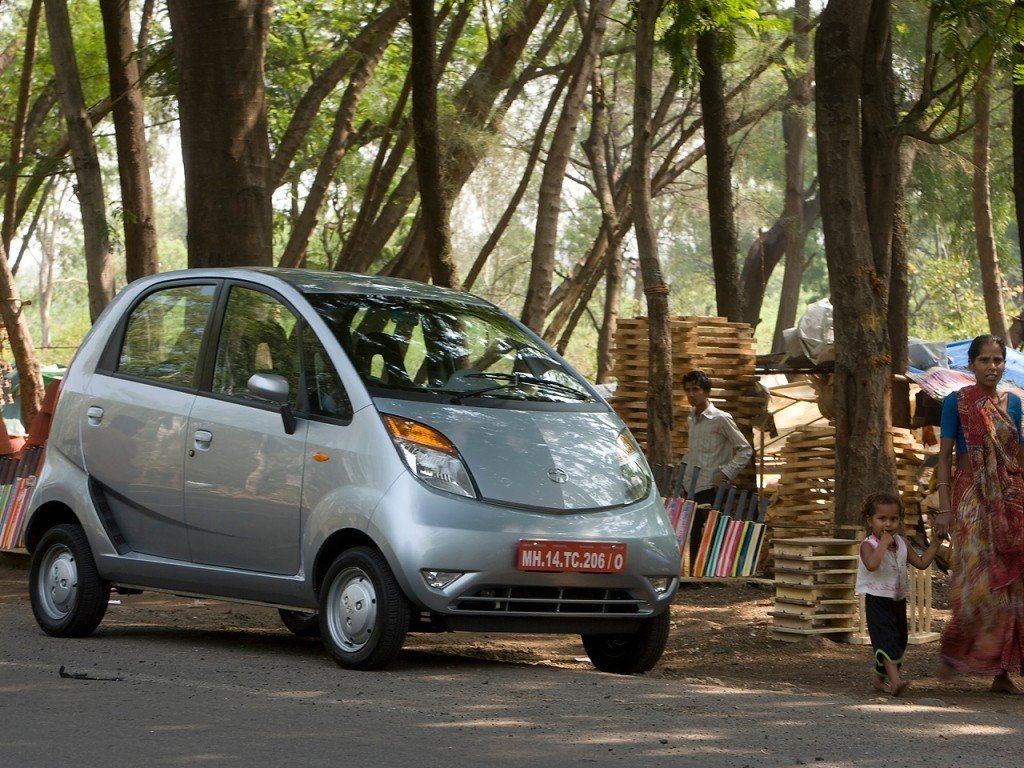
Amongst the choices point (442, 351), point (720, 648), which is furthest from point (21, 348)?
point (442, 351)

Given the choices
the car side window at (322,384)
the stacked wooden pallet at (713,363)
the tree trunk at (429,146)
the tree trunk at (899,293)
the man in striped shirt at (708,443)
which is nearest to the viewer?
the car side window at (322,384)

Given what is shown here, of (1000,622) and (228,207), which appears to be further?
(228,207)

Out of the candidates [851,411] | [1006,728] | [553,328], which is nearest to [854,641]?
[851,411]

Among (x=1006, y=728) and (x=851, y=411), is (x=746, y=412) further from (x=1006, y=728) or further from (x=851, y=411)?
(x=1006, y=728)

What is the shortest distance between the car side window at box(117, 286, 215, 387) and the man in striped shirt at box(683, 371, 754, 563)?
17.6 feet

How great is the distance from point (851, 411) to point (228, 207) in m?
4.86

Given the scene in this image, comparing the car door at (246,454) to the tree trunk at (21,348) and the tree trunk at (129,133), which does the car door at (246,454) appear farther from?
the tree trunk at (21,348)

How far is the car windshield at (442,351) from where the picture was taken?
24.8ft

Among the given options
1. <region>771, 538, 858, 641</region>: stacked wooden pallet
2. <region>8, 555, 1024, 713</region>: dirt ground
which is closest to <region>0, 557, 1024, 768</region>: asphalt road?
<region>8, 555, 1024, 713</region>: dirt ground

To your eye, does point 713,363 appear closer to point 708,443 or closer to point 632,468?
point 708,443

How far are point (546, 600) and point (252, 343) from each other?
2142 mm

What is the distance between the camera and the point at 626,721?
5.91m

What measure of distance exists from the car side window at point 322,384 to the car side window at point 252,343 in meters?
0.09

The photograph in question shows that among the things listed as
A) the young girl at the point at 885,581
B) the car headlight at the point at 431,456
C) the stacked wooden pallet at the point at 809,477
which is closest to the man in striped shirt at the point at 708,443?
the stacked wooden pallet at the point at 809,477
